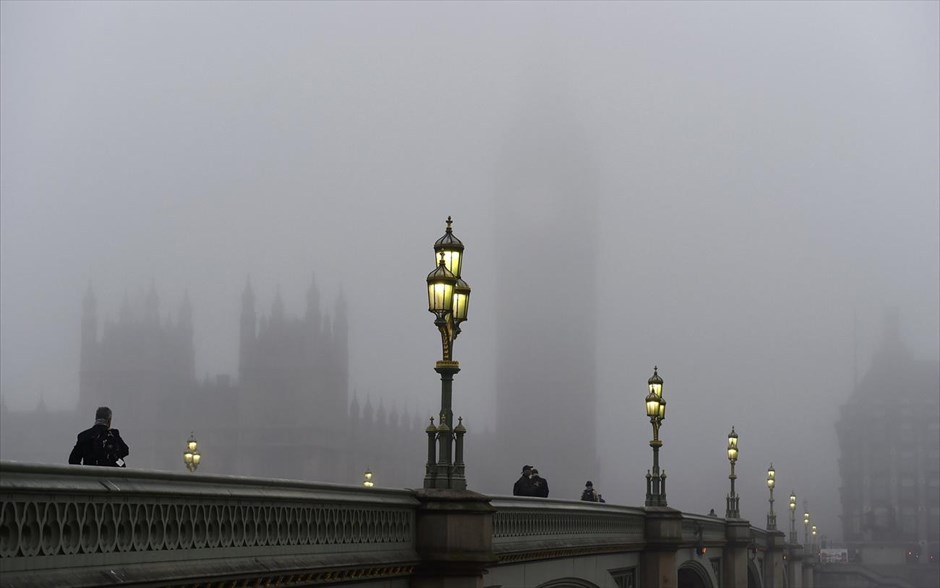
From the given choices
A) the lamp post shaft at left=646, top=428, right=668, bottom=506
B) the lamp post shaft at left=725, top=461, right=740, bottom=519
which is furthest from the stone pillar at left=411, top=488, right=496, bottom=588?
the lamp post shaft at left=725, top=461, right=740, bottom=519

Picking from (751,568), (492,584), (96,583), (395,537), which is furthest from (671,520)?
(751,568)

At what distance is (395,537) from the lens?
55.6 feet

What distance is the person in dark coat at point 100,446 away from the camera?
15914 millimetres

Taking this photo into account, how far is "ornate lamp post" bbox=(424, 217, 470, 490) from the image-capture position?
18.3m

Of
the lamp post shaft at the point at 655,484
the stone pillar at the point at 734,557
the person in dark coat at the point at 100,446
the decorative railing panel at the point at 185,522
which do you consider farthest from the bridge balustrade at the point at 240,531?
the stone pillar at the point at 734,557

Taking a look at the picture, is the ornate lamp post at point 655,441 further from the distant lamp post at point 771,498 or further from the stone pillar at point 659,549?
the distant lamp post at point 771,498

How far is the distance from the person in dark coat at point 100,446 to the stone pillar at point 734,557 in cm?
4108

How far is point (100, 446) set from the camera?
1600 cm

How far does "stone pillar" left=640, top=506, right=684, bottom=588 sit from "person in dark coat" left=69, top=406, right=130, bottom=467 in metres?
21.3

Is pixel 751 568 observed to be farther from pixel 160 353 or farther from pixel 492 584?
pixel 160 353

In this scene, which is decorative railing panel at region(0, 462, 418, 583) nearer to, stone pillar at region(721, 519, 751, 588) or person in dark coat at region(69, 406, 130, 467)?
person in dark coat at region(69, 406, 130, 467)

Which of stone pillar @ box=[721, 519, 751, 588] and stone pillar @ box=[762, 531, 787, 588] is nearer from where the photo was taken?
stone pillar @ box=[721, 519, 751, 588]

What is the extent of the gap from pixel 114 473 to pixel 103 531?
0.44 m

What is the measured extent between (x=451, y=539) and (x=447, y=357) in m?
2.51
